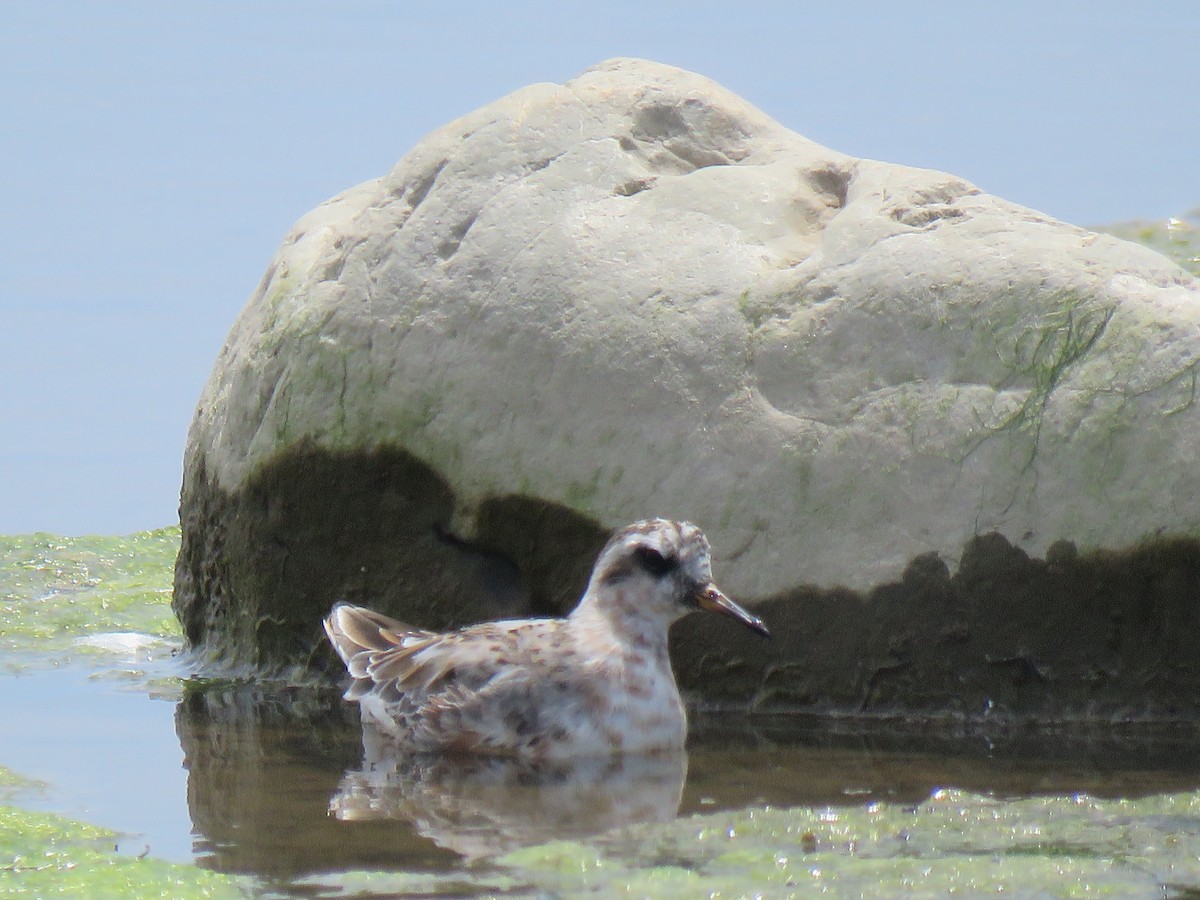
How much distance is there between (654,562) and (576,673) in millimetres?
544

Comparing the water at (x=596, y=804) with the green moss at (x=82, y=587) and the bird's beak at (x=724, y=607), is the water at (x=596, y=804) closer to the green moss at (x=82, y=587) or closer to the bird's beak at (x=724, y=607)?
the bird's beak at (x=724, y=607)

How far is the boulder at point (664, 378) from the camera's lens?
24.3 feet

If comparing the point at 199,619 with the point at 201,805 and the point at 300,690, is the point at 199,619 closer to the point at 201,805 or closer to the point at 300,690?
the point at 300,690

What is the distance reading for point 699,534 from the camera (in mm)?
7430

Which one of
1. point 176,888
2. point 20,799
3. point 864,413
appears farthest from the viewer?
point 864,413

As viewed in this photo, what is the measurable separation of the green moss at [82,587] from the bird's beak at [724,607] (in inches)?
146

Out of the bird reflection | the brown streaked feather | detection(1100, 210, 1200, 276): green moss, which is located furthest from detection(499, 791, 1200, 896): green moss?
detection(1100, 210, 1200, 276): green moss

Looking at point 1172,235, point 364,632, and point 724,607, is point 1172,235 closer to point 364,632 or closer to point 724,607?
point 724,607

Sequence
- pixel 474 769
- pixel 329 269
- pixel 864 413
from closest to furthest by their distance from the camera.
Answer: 1. pixel 474 769
2. pixel 864 413
3. pixel 329 269

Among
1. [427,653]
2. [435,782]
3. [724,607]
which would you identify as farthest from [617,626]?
[435,782]

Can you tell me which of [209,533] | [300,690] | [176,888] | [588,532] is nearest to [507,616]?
[588,532]

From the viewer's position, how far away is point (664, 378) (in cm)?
789

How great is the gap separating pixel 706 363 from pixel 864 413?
714 millimetres

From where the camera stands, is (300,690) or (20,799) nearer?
(20,799)
